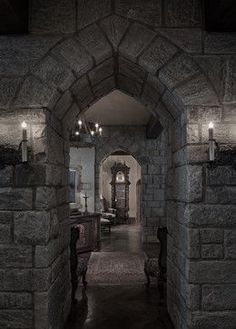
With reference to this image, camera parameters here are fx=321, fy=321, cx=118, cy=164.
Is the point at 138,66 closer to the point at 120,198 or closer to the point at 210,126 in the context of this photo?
the point at 210,126

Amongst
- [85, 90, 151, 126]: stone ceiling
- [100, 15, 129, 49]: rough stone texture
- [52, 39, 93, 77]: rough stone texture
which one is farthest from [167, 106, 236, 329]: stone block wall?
[85, 90, 151, 126]: stone ceiling

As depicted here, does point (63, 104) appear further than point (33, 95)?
Yes

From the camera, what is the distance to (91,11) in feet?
8.53

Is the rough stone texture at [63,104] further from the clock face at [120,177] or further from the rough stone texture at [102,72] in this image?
the clock face at [120,177]

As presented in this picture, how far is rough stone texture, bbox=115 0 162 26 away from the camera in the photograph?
103 inches

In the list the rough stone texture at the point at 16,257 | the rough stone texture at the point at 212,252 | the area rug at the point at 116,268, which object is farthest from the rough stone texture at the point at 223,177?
the area rug at the point at 116,268

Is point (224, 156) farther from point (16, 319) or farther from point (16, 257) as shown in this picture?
point (16, 319)

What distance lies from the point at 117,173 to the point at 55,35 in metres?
10.6

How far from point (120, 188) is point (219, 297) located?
10.6 metres

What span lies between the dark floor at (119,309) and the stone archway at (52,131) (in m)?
0.60

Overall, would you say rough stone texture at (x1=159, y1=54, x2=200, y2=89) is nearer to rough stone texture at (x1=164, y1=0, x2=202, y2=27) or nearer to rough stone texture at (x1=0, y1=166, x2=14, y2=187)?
rough stone texture at (x1=164, y1=0, x2=202, y2=27)

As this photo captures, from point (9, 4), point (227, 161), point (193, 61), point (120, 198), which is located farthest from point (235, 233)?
point (120, 198)

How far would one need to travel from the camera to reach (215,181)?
8.25 ft

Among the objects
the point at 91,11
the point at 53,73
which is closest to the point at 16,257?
the point at 53,73
